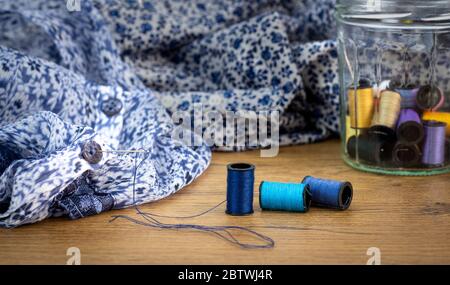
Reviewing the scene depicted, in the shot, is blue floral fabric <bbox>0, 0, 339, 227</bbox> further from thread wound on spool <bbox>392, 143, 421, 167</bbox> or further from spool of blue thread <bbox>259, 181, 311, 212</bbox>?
thread wound on spool <bbox>392, 143, 421, 167</bbox>

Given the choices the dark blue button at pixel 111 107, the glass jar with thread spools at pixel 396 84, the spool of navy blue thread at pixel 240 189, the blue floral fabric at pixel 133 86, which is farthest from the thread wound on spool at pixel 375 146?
the dark blue button at pixel 111 107

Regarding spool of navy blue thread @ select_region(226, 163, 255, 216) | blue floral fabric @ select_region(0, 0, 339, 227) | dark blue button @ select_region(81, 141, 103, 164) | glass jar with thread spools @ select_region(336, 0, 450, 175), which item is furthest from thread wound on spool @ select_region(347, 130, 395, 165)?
dark blue button @ select_region(81, 141, 103, 164)

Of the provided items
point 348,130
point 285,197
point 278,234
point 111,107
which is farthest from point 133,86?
point 278,234

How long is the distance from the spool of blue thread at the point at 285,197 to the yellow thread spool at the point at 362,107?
399 mm

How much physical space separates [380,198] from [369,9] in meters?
0.55

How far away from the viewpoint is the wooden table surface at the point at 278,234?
5.40 ft

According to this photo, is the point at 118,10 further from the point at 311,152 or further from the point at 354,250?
the point at 354,250

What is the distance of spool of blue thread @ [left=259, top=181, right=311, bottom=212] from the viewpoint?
1886 mm

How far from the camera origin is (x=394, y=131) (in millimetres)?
2186

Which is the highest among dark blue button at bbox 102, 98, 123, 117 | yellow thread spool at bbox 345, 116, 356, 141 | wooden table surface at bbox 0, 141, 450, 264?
dark blue button at bbox 102, 98, 123, 117

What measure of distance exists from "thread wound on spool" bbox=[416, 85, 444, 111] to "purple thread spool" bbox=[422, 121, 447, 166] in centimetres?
6

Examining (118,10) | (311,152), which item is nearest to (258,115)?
(311,152)

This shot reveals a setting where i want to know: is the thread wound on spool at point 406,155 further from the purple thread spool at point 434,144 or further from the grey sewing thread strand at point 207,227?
the grey sewing thread strand at point 207,227

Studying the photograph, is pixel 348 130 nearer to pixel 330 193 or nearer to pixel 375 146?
pixel 375 146
